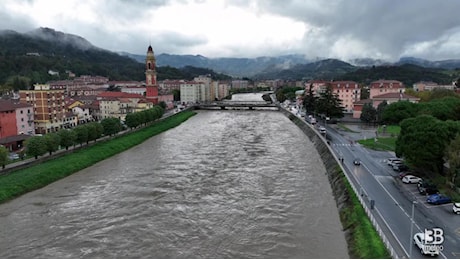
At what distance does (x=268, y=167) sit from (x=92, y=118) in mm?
43661

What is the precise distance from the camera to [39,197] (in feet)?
83.1

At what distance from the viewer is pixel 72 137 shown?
121ft

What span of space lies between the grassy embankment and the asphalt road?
23266mm

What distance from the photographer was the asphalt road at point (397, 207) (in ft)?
50.1

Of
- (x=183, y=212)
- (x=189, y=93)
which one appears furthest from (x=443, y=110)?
(x=189, y=93)

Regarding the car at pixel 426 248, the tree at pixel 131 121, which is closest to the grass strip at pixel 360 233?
the car at pixel 426 248

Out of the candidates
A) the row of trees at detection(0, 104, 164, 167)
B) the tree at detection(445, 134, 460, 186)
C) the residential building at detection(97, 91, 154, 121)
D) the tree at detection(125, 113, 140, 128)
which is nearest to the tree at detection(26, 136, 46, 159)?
the row of trees at detection(0, 104, 164, 167)

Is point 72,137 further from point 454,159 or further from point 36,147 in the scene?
point 454,159

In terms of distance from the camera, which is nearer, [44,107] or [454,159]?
[454,159]

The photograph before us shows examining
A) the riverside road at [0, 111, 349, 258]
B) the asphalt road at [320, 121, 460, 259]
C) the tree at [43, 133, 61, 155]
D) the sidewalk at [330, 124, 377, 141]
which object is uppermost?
the tree at [43, 133, 61, 155]

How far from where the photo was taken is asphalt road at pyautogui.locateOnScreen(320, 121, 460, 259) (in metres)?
15.3

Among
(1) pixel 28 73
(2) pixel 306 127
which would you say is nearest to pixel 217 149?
(2) pixel 306 127

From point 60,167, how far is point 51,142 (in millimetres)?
3864

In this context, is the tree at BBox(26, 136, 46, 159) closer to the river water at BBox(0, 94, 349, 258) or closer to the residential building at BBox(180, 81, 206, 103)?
the river water at BBox(0, 94, 349, 258)
